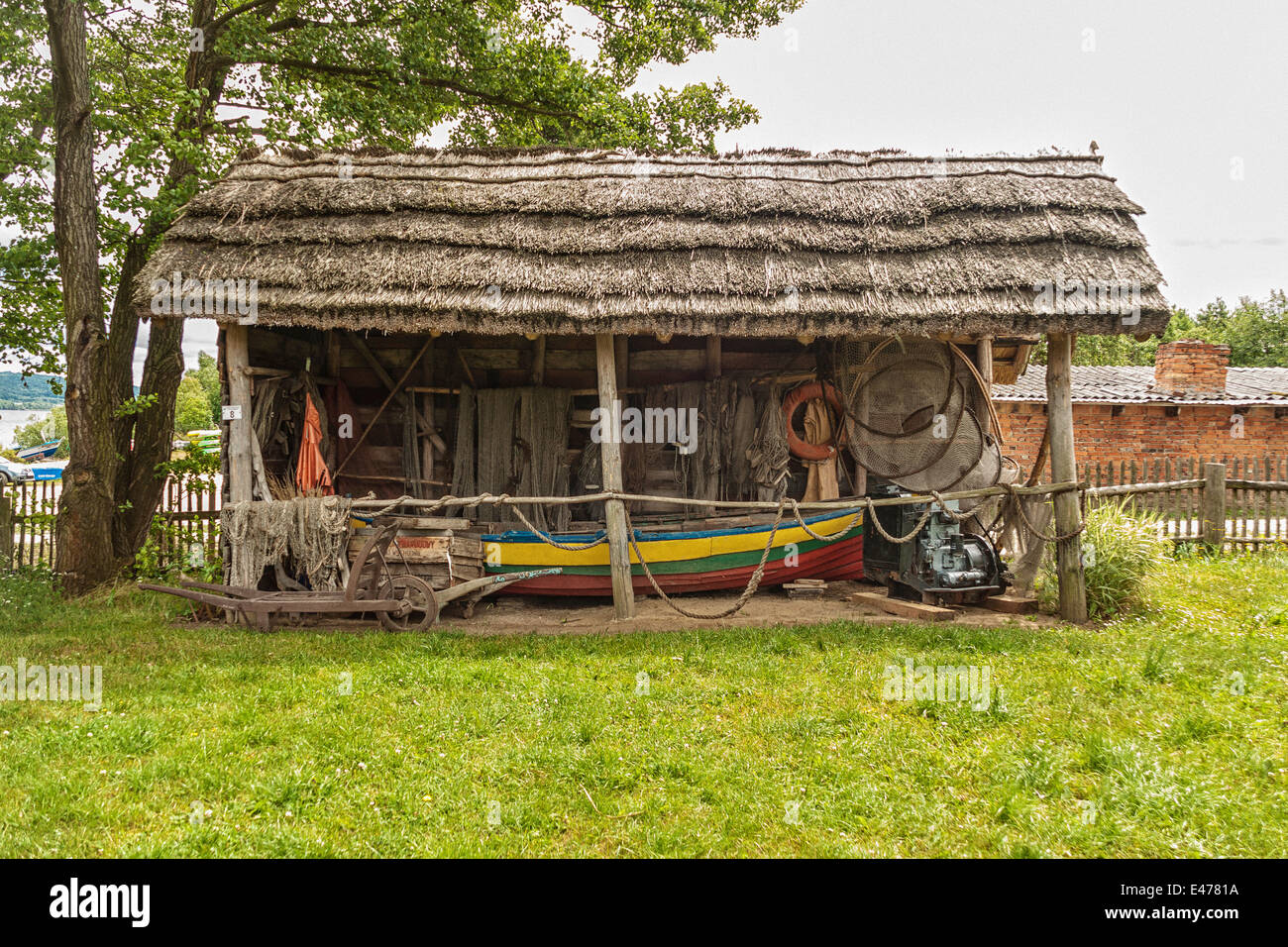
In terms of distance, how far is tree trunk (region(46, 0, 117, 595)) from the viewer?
25.5 feet

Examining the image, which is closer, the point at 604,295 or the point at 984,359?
the point at 604,295

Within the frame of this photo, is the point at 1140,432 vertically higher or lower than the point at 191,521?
higher

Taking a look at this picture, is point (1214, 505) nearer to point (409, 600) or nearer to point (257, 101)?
point (409, 600)

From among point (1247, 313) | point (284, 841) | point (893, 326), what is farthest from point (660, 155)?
point (1247, 313)

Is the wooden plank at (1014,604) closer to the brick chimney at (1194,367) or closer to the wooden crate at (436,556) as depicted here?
the wooden crate at (436,556)

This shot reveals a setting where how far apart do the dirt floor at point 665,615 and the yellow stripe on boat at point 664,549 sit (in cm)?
51

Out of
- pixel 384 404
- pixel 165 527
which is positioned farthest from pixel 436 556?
pixel 165 527

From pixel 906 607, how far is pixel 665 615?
2.29m

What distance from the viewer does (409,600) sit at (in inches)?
260

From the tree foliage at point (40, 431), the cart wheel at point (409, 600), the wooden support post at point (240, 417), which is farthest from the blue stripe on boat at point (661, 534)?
the tree foliage at point (40, 431)

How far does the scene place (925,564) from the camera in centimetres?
709

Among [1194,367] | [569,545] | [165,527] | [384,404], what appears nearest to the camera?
[569,545]

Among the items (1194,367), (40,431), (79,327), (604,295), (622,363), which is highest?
(40,431)
